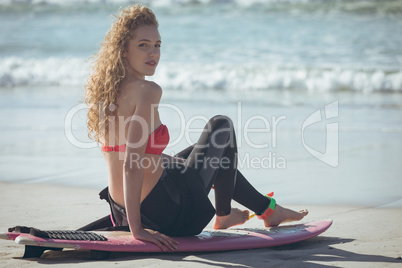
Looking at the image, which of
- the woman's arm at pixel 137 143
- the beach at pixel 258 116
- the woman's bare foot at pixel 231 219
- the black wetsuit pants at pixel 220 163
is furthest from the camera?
the beach at pixel 258 116

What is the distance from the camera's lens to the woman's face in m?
3.22

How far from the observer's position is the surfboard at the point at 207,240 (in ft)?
10.4

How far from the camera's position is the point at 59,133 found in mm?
7477

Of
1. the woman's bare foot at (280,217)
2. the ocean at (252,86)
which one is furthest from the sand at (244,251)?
the ocean at (252,86)

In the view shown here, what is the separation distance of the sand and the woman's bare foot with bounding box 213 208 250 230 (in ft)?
0.87

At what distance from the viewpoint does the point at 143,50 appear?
3229 mm

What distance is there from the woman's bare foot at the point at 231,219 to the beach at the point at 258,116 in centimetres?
27

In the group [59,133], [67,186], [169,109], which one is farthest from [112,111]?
[169,109]

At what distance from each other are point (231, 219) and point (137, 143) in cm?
92

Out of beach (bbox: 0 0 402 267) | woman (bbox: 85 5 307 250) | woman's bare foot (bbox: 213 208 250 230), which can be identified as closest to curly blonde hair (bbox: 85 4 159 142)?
woman (bbox: 85 5 307 250)

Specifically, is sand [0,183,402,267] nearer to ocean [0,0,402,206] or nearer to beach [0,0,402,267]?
beach [0,0,402,267]

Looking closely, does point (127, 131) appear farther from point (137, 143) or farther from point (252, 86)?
point (252, 86)

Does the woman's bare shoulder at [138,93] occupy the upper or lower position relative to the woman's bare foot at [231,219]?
upper

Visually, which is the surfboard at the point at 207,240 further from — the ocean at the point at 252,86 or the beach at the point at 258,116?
the ocean at the point at 252,86
